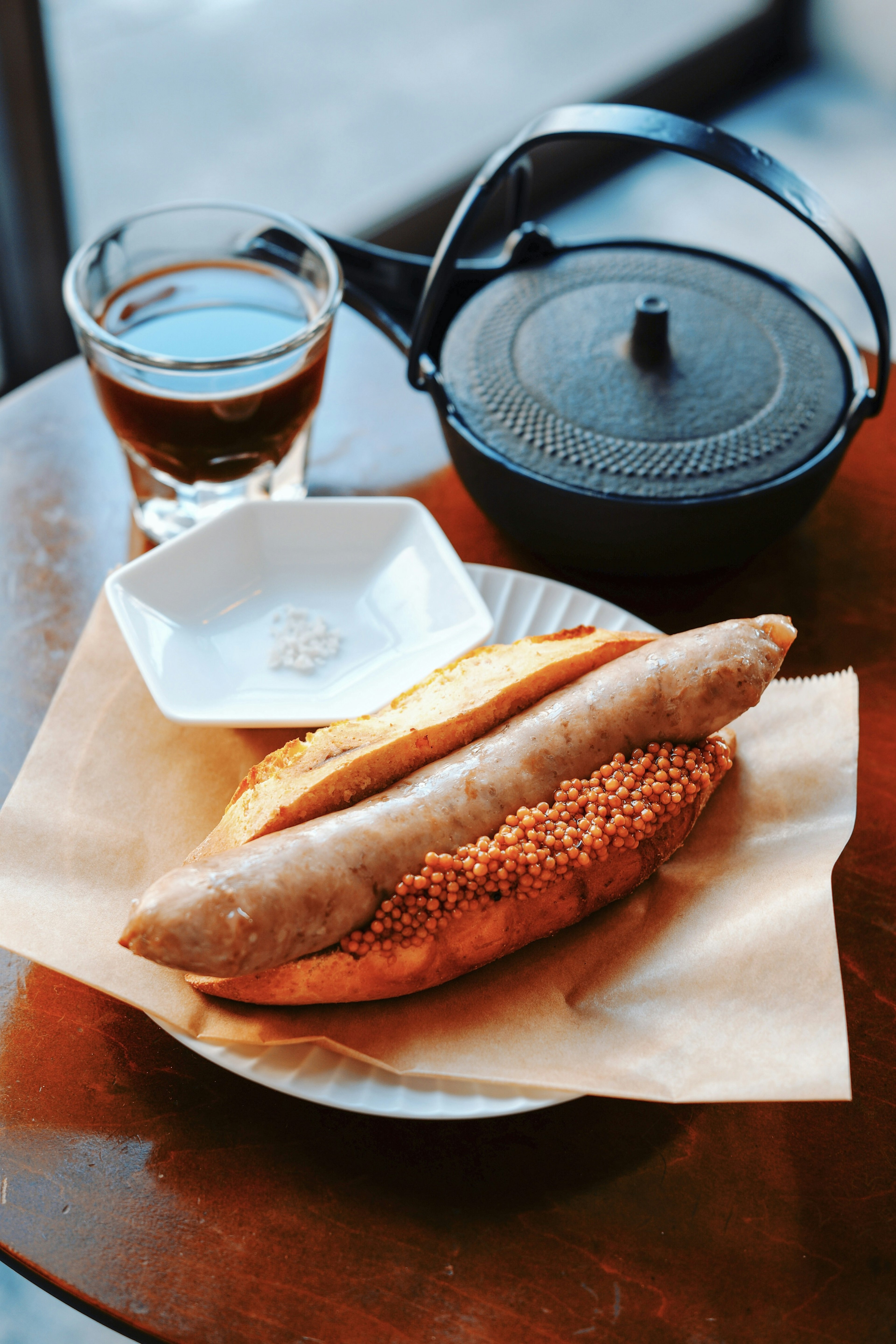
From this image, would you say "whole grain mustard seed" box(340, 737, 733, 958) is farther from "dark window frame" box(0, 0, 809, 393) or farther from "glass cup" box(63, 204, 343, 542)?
"dark window frame" box(0, 0, 809, 393)

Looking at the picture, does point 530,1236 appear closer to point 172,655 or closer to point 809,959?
point 809,959

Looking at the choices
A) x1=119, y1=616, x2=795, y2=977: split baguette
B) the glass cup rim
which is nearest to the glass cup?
the glass cup rim

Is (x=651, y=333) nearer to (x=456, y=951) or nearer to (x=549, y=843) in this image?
(x=549, y=843)

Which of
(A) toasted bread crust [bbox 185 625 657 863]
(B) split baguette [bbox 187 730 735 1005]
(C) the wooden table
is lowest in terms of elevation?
(C) the wooden table

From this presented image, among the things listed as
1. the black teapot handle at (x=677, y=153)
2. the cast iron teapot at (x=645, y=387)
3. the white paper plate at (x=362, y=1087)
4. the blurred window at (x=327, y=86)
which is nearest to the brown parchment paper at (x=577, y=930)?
the white paper plate at (x=362, y=1087)

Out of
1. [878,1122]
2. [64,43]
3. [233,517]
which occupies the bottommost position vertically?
[878,1122]

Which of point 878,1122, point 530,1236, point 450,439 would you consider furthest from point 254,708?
point 878,1122
